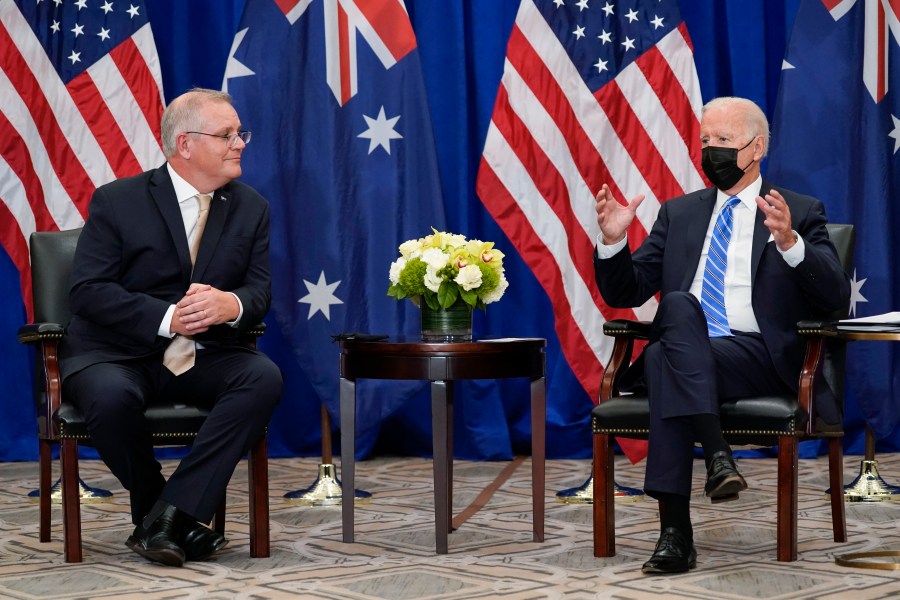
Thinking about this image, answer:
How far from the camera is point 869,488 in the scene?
4527 millimetres

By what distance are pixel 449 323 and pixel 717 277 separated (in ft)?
2.72

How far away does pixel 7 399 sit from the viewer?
5.72 meters

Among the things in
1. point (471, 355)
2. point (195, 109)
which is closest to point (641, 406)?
point (471, 355)

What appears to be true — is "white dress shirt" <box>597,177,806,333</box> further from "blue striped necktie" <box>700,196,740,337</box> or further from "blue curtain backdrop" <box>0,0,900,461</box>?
"blue curtain backdrop" <box>0,0,900,461</box>

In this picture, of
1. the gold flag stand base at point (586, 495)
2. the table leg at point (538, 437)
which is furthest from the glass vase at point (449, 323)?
the gold flag stand base at point (586, 495)

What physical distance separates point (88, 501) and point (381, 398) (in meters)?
1.30

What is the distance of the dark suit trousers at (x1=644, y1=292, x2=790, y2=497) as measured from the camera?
322 centimetres

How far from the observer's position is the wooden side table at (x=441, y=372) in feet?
11.5

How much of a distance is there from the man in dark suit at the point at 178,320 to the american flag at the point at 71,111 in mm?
1647

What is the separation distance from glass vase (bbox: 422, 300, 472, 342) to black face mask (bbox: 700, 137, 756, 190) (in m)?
0.85

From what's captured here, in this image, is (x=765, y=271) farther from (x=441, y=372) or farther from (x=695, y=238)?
(x=441, y=372)

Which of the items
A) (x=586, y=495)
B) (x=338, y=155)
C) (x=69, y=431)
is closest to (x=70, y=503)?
(x=69, y=431)

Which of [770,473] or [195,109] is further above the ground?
[195,109]

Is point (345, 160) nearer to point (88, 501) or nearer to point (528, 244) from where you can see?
point (528, 244)
